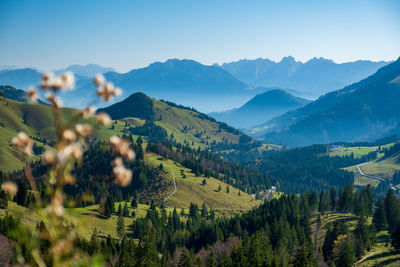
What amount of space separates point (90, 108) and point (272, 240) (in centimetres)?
12011

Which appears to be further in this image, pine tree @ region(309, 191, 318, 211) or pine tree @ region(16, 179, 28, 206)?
A: pine tree @ region(309, 191, 318, 211)

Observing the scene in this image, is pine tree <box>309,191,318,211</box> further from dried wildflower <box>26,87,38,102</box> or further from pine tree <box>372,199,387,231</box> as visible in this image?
dried wildflower <box>26,87,38,102</box>

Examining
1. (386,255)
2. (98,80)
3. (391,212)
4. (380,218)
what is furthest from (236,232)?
(98,80)

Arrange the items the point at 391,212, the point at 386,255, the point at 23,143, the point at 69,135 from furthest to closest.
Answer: the point at 391,212 < the point at 386,255 < the point at 23,143 < the point at 69,135

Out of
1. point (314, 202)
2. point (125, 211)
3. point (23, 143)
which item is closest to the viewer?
point (23, 143)

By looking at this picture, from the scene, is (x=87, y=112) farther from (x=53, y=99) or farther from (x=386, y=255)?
(x=386, y=255)

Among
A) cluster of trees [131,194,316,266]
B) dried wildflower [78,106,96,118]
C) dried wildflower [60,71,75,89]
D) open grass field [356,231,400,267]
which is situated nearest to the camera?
dried wildflower [60,71,75,89]

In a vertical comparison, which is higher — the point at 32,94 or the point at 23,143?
the point at 32,94

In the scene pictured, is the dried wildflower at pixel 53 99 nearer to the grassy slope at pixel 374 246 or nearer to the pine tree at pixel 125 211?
the grassy slope at pixel 374 246

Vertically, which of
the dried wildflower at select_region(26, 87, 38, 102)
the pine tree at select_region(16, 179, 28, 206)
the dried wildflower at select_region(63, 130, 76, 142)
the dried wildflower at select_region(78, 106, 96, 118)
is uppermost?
the dried wildflower at select_region(26, 87, 38, 102)

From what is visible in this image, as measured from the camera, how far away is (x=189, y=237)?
13325 centimetres

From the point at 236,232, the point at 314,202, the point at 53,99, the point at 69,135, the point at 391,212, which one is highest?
the point at 53,99

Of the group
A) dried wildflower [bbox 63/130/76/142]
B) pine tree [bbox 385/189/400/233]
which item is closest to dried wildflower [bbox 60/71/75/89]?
dried wildflower [bbox 63/130/76/142]

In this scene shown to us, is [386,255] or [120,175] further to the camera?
[386,255]
